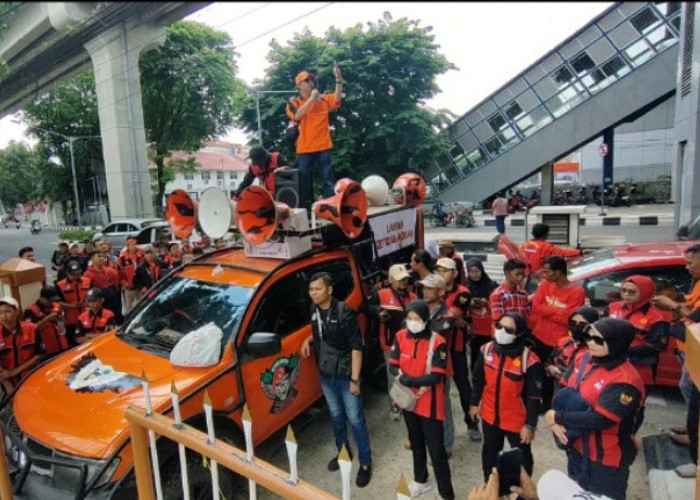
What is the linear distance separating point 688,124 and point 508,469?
12459mm

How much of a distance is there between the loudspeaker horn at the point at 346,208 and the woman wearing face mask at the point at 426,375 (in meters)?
1.40

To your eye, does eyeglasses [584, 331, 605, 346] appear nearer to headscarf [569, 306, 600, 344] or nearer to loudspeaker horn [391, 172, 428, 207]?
headscarf [569, 306, 600, 344]

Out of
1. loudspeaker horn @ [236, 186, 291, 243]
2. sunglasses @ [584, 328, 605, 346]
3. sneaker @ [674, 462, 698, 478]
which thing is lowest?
sneaker @ [674, 462, 698, 478]

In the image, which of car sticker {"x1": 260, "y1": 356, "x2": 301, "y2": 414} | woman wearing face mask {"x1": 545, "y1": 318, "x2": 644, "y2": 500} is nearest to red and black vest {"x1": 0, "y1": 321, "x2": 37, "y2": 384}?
car sticker {"x1": 260, "y1": 356, "x2": 301, "y2": 414}

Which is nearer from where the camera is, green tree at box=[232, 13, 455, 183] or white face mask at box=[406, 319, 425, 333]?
white face mask at box=[406, 319, 425, 333]

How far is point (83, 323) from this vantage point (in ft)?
16.3

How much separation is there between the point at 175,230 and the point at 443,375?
3.15 m

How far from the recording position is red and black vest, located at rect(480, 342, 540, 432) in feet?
9.82

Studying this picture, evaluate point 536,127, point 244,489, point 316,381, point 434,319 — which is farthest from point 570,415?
point 536,127

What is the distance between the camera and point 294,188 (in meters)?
5.15

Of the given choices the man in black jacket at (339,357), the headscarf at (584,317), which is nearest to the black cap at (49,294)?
the man in black jacket at (339,357)

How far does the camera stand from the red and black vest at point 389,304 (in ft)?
13.9

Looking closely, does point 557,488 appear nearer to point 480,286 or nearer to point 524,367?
point 524,367

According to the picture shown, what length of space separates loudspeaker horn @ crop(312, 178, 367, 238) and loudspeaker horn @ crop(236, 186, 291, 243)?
1.38 feet
